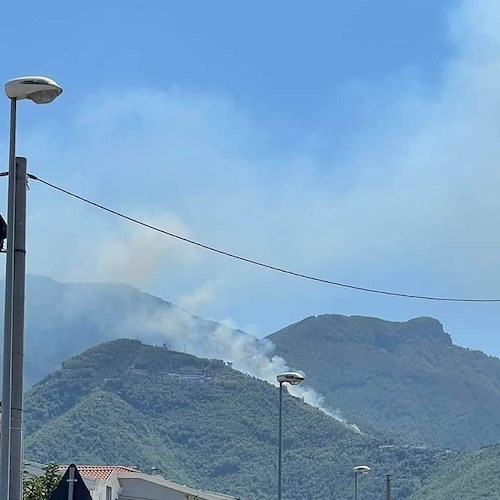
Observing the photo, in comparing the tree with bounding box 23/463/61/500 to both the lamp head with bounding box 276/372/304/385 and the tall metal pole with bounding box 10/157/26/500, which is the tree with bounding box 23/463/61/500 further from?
the tall metal pole with bounding box 10/157/26/500

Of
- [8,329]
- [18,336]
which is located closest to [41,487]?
[18,336]

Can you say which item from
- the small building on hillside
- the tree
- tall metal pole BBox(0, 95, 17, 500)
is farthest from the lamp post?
the small building on hillside

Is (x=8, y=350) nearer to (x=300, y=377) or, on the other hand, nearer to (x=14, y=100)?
(x=14, y=100)

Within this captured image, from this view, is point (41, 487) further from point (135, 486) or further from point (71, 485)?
point (135, 486)

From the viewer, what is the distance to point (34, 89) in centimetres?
1653

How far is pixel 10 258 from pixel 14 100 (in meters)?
2.07

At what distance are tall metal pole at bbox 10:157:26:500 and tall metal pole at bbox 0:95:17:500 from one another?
5.0 inches

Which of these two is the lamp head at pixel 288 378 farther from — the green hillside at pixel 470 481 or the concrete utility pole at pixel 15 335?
the green hillside at pixel 470 481

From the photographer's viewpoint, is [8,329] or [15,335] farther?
[15,335]

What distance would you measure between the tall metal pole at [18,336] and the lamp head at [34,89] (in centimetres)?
98

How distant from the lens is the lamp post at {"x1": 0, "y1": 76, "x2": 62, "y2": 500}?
52.1 ft

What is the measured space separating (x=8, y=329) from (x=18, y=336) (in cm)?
30

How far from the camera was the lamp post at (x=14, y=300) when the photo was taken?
1587cm

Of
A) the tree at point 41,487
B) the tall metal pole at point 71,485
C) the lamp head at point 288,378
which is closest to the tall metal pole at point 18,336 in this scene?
the tall metal pole at point 71,485
